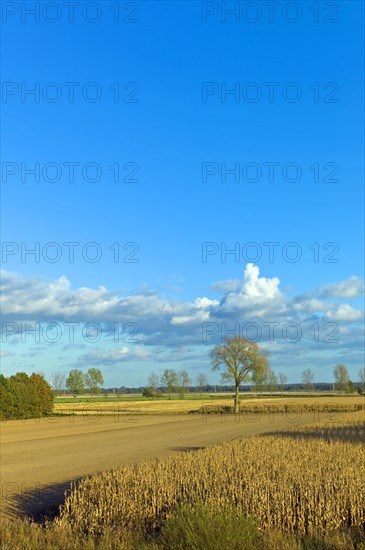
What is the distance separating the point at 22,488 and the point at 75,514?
8527mm

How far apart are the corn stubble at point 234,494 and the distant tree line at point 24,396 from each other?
7195 centimetres

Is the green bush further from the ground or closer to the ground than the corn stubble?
further from the ground

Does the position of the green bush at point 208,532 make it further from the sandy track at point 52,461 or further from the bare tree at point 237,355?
the bare tree at point 237,355

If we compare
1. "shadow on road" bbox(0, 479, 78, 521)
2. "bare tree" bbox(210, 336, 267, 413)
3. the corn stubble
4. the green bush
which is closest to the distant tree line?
"bare tree" bbox(210, 336, 267, 413)

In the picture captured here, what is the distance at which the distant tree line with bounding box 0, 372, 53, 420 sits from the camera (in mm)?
88812

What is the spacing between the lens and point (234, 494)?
15.6 metres

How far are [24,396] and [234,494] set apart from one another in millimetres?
81128

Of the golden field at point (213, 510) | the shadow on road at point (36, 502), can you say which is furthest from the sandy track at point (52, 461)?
the golden field at point (213, 510)

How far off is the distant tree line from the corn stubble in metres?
71.9

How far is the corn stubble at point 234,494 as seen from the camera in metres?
14.5

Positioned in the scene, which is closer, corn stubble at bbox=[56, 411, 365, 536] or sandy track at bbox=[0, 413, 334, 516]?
corn stubble at bbox=[56, 411, 365, 536]

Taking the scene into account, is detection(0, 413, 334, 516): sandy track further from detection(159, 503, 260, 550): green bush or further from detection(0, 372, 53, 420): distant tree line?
detection(0, 372, 53, 420): distant tree line

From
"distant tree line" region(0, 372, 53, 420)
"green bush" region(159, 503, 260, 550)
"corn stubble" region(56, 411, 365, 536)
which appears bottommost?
"distant tree line" region(0, 372, 53, 420)

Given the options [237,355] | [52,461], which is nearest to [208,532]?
[52,461]
